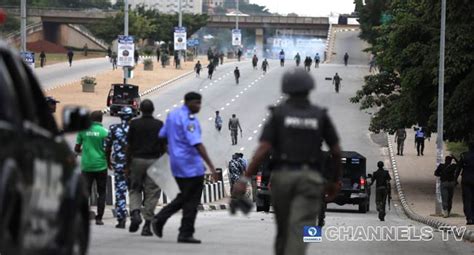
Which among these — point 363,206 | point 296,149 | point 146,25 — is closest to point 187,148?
point 296,149

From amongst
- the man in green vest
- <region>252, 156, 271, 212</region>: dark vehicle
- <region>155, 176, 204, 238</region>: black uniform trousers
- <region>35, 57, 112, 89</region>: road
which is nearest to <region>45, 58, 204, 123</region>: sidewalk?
<region>35, 57, 112, 89</region>: road

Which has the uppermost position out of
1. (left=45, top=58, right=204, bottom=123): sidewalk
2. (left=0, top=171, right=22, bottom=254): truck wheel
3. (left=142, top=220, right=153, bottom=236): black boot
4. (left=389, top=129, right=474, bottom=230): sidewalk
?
(left=0, top=171, right=22, bottom=254): truck wheel

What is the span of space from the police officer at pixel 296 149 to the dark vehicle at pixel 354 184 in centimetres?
2406

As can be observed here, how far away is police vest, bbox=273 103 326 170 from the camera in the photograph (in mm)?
9906

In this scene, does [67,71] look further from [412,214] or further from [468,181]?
[468,181]

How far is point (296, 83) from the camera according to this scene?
998 cm

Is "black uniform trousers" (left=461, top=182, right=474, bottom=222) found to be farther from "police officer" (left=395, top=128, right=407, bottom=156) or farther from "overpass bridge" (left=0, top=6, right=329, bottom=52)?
"overpass bridge" (left=0, top=6, right=329, bottom=52)

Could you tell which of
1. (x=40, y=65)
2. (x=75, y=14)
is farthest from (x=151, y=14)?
(x=40, y=65)

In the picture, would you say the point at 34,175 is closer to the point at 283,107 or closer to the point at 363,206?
the point at 283,107

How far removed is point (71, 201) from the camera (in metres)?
8.77

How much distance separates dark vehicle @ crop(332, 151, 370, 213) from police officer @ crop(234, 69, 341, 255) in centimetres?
2406

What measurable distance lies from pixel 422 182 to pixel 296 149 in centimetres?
3908

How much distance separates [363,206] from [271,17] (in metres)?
130

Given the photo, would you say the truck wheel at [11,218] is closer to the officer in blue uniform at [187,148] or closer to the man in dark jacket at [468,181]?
the officer in blue uniform at [187,148]
